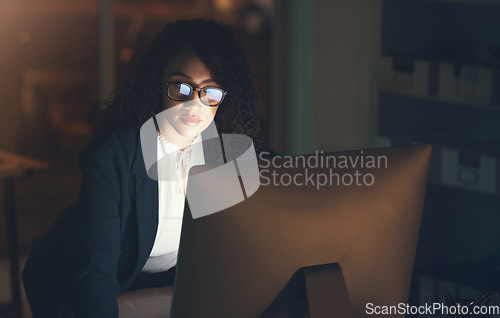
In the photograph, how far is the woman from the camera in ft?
3.90

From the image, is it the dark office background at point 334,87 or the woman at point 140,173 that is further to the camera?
the dark office background at point 334,87

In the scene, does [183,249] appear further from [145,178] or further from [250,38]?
[250,38]

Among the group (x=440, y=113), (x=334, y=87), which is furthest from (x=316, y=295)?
(x=334, y=87)

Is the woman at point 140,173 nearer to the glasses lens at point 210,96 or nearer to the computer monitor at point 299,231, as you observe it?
the glasses lens at point 210,96

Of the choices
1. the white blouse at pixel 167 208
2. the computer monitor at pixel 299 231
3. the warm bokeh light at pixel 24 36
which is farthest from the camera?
the warm bokeh light at pixel 24 36

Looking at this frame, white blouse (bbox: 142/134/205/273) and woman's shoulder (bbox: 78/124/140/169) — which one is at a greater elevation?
woman's shoulder (bbox: 78/124/140/169)

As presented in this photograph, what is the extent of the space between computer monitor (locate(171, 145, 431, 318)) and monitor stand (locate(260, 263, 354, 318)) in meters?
0.01

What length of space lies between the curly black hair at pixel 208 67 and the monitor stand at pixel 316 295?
2.10 feet

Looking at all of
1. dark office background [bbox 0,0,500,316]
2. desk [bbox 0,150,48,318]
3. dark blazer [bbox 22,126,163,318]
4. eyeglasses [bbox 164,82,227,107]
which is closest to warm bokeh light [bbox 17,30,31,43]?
dark office background [bbox 0,0,500,316]

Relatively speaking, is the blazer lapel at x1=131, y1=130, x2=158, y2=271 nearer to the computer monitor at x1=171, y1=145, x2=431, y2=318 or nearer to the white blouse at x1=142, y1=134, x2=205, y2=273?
the white blouse at x1=142, y1=134, x2=205, y2=273

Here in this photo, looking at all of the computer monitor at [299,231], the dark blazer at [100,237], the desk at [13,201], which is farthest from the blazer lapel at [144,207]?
the desk at [13,201]

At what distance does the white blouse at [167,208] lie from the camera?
138 centimetres

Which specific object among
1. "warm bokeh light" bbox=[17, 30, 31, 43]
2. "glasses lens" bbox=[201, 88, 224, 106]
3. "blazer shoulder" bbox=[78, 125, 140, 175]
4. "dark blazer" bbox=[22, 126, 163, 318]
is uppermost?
"warm bokeh light" bbox=[17, 30, 31, 43]

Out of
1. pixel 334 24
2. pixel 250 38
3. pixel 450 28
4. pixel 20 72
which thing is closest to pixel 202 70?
pixel 450 28
